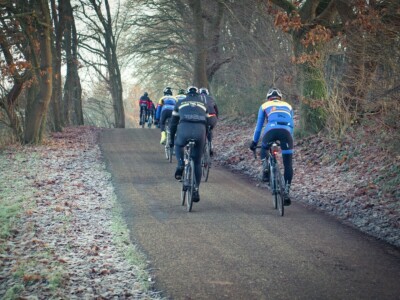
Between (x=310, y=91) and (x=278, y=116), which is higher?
(x=310, y=91)

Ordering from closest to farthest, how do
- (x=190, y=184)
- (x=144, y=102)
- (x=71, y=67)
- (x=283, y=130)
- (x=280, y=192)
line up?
(x=280, y=192) → (x=283, y=130) → (x=190, y=184) → (x=144, y=102) → (x=71, y=67)

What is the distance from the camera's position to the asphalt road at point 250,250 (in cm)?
586

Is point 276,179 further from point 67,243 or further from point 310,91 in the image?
point 310,91

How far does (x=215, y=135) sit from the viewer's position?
80.5ft

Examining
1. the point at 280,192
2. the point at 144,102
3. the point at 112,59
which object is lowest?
the point at 280,192

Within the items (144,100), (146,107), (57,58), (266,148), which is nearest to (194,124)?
(266,148)

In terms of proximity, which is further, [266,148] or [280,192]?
[266,148]

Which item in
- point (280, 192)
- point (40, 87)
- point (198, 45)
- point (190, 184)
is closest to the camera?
point (280, 192)

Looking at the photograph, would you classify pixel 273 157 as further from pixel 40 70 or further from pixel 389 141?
pixel 40 70

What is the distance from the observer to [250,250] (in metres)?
7.30

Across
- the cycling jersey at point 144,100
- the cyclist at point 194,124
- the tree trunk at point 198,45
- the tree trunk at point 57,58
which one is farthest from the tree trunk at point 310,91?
the cycling jersey at point 144,100

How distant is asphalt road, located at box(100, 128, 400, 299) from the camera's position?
5863mm

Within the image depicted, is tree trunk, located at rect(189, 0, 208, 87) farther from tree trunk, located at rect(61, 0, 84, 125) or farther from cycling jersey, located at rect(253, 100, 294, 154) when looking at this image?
cycling jersey, located at rect(253, 100, 294, 154)

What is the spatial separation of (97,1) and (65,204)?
2882 cm
